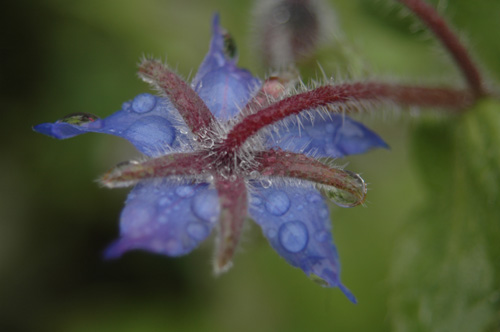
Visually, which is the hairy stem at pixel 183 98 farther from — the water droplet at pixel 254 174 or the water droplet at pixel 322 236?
the water droplet at pixel 322 236

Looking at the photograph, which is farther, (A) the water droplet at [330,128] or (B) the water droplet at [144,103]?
(A) the water droplet at [330,128]

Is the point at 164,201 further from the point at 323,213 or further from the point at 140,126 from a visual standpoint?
the point at 323,213

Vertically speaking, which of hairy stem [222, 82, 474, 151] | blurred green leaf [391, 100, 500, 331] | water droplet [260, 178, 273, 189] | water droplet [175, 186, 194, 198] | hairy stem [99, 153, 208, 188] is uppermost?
hairy stem [222, 82, 474, 151]

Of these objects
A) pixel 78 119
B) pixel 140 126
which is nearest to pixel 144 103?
pixel 140 126

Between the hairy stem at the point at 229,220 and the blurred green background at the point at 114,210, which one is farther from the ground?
the blurred green background at the point at 114,210

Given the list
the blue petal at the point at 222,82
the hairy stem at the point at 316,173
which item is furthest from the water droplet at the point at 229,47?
the hairy stem at the point at 316,173

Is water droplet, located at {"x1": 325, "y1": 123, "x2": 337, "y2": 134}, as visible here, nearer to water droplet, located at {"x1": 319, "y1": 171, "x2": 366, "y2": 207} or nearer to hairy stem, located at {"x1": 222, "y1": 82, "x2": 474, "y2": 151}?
hairy stem, located at {"x1": 222, "y1": 82, "x2": 474, "y2": 151}

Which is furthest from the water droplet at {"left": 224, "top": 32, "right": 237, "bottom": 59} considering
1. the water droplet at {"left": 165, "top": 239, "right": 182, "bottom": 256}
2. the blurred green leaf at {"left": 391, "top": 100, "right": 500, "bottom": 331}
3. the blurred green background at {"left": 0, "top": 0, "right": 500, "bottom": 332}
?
the blurred green background at {"left": 0, "top": 0, "right": 500, "bottom": 332}
